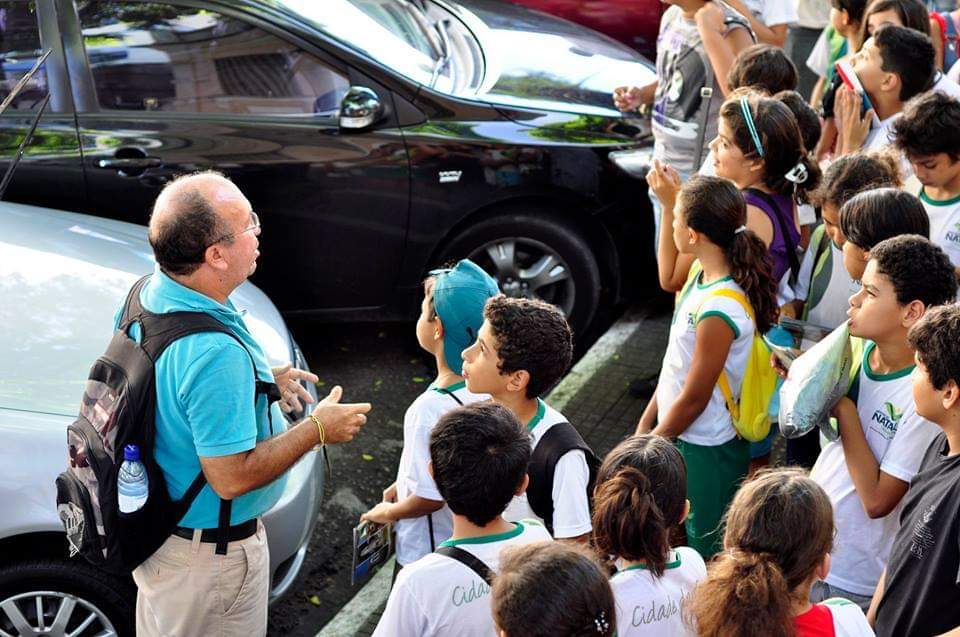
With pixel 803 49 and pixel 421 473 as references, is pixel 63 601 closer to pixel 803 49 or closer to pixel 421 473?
pixel 421 473

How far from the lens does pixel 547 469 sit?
2.79m

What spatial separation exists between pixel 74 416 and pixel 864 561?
2396mm

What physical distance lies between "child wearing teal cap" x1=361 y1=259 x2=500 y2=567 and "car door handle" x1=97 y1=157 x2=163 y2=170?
89.4 inches

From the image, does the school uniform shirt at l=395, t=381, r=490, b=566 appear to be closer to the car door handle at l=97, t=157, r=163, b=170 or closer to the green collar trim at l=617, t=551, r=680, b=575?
the green collar trim at l=617, t=551, r=680, b=575

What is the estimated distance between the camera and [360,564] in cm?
293

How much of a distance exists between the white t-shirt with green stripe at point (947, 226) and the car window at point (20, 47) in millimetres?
3813

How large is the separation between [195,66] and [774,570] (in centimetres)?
390

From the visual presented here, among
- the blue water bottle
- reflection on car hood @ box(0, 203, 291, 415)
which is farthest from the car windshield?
the blue water bottle

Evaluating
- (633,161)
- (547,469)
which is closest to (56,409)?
(547,469)

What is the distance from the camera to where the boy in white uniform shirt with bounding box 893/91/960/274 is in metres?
3.77

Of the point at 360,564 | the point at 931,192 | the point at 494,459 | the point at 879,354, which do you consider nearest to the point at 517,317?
the point at 494,459

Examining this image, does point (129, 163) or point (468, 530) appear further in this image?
point (129, 163)

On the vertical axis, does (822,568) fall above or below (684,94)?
below

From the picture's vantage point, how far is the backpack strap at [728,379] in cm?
344
